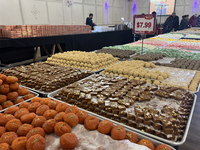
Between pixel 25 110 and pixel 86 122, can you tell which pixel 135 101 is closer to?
pixel 86 122

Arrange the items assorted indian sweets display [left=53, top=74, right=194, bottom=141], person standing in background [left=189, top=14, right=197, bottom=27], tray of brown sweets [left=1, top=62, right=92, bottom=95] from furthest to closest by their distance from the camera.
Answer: person standing in background [left=189, top=14, right=197, bottom=27], tray of brown sweets [left=1, top=62, right=92, bottom=95], assorted indian sweets display [left=53, top=74, right=194, bottom=141]

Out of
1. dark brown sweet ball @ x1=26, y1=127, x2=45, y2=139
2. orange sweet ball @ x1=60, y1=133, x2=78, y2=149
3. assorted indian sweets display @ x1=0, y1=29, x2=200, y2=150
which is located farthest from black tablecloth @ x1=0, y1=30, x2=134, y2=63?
orange sweet ball @ x1=60, y1=133, x2=78, y2=149

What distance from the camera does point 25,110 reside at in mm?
1577

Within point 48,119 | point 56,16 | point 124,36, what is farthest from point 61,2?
point 48,119

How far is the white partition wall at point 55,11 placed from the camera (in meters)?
8.32

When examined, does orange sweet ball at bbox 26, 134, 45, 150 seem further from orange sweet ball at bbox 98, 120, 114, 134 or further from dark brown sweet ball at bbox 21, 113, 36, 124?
orange sweet ball at bbox 98, 120, 114, 134

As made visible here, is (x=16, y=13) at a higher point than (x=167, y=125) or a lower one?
higher

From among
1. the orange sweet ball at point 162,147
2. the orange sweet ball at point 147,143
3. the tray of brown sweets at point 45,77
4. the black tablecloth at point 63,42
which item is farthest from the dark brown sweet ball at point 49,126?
the black tablecloth at point 63,42

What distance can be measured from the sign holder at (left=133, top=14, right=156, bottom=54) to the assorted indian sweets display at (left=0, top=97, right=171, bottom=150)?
2.83m

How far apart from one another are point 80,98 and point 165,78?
5.31 feet

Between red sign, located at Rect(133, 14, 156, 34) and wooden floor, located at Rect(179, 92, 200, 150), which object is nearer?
wooden floor, located at Rect(179, 92, 200, 150)

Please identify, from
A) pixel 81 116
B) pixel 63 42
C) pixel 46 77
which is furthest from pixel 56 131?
pixel 63 42

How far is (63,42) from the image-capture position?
21.0 ft

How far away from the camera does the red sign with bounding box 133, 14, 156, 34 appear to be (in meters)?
3.50
